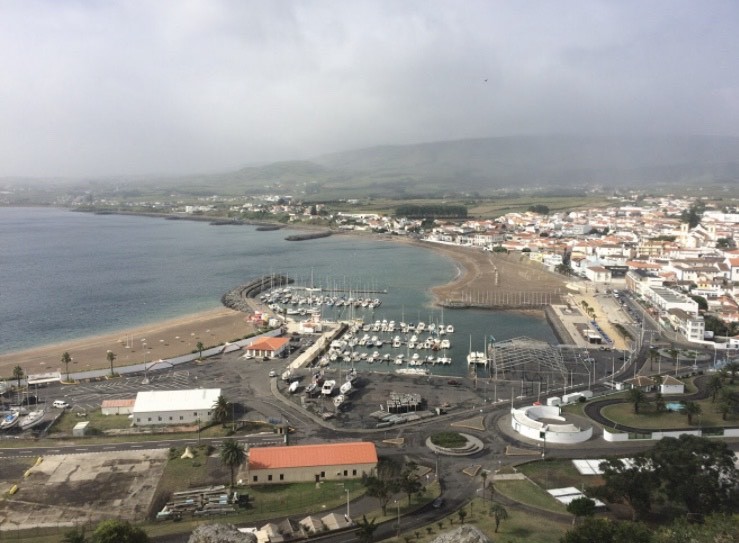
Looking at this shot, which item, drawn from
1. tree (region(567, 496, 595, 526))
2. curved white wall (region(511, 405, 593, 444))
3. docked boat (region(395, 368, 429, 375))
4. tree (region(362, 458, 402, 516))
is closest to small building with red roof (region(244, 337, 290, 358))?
docked boat (region(395, 368, 429, 375))

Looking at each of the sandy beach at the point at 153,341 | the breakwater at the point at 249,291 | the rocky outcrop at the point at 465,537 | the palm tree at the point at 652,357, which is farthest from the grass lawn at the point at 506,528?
the breakwater at the point at 249,291

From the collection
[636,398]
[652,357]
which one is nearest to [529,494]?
[636,398]

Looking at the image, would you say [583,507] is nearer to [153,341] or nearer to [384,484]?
[384,484]

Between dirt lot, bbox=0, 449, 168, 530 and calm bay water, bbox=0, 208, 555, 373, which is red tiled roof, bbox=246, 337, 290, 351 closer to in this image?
calm bay water, bbox=0, 208, 555, 373

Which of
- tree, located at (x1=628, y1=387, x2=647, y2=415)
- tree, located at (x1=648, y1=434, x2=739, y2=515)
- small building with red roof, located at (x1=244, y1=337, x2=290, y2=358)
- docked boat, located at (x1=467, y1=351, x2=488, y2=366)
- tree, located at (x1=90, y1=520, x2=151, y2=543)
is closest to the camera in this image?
tree, located at (x1=90, y1=520, x2=151, y2=543)

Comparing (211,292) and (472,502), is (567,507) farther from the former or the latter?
(211,292)

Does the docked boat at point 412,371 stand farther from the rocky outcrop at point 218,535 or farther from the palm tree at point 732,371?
the rocky outcrop at point 218,535
